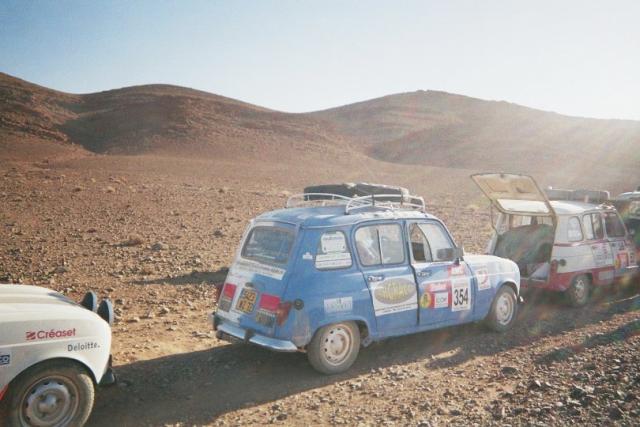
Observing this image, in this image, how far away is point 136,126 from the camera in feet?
203

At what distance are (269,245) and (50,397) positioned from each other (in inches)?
105

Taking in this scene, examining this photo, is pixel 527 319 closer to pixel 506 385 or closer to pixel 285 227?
pixel 506 385

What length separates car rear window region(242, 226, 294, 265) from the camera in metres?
6.07

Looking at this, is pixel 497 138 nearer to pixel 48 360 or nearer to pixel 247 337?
pixel 247 337

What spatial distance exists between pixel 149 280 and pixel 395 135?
8004 cm

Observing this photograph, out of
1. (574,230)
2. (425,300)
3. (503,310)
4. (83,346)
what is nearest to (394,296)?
(425,300)

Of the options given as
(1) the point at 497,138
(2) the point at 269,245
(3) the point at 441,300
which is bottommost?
(3) the point at 441,300

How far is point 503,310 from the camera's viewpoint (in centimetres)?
793

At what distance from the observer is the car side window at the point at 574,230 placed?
9398mm

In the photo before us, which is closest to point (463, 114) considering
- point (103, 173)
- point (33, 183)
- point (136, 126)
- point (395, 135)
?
point (395, 135)

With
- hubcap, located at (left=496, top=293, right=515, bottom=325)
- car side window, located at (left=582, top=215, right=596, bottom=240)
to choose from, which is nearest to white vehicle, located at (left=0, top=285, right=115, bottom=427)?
hubcap, located at (left=496, top=293, right=515, bottom=325)

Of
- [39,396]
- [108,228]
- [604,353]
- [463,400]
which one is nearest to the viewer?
[39,396]

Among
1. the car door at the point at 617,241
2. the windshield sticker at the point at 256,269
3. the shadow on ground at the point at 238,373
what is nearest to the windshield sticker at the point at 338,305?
the windshield sticker at the point at 256,269

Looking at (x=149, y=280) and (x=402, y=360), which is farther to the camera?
(x=149, y=280)
